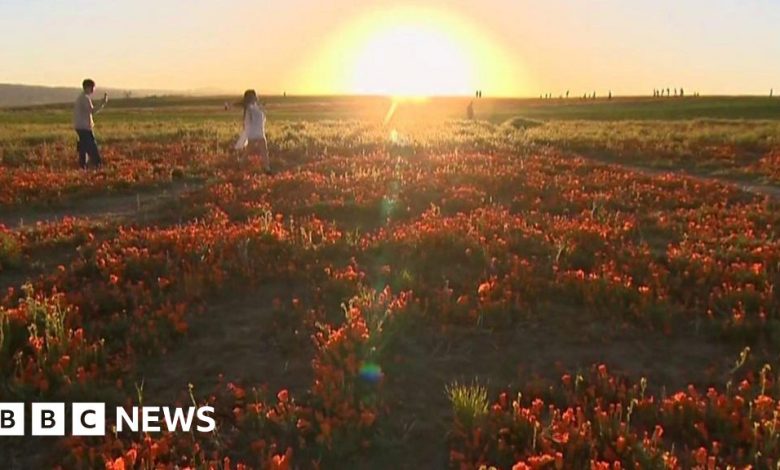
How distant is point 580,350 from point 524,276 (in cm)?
193

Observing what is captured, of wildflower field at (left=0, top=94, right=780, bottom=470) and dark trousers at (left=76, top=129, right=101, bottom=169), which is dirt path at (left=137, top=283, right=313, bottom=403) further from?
dark trousers at (left=76, top=129, right=101, bottom=169)

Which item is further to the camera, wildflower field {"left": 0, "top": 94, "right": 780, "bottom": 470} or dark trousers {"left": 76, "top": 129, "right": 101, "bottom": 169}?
dark trousers {"left": 76, "top": 129, "right": 101, "bottom": 169}

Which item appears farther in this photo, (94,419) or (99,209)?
(99,209)

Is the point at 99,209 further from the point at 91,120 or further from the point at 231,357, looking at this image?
the point at 231,357

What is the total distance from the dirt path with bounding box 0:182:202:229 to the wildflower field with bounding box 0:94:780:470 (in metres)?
0.17

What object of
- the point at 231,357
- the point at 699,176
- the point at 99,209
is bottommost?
the point at 231,357

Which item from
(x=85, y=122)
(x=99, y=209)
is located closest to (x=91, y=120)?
(x=85, y=122)

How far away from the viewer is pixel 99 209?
616 inches

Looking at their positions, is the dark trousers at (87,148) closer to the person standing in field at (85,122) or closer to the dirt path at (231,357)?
the person standing in field at (85,122)

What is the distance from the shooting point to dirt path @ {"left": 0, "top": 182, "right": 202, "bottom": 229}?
47.2ft

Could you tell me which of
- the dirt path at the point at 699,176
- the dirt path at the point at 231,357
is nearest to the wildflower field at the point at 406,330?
the dirt path at the point at 231,357

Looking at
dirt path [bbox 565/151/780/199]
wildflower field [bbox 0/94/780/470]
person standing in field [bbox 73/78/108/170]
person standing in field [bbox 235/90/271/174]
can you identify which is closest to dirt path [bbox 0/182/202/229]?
wildflower field [bbox 0/94/780/470]

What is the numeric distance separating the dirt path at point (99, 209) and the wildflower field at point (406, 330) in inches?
6.6

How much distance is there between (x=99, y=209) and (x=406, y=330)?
10745mm
